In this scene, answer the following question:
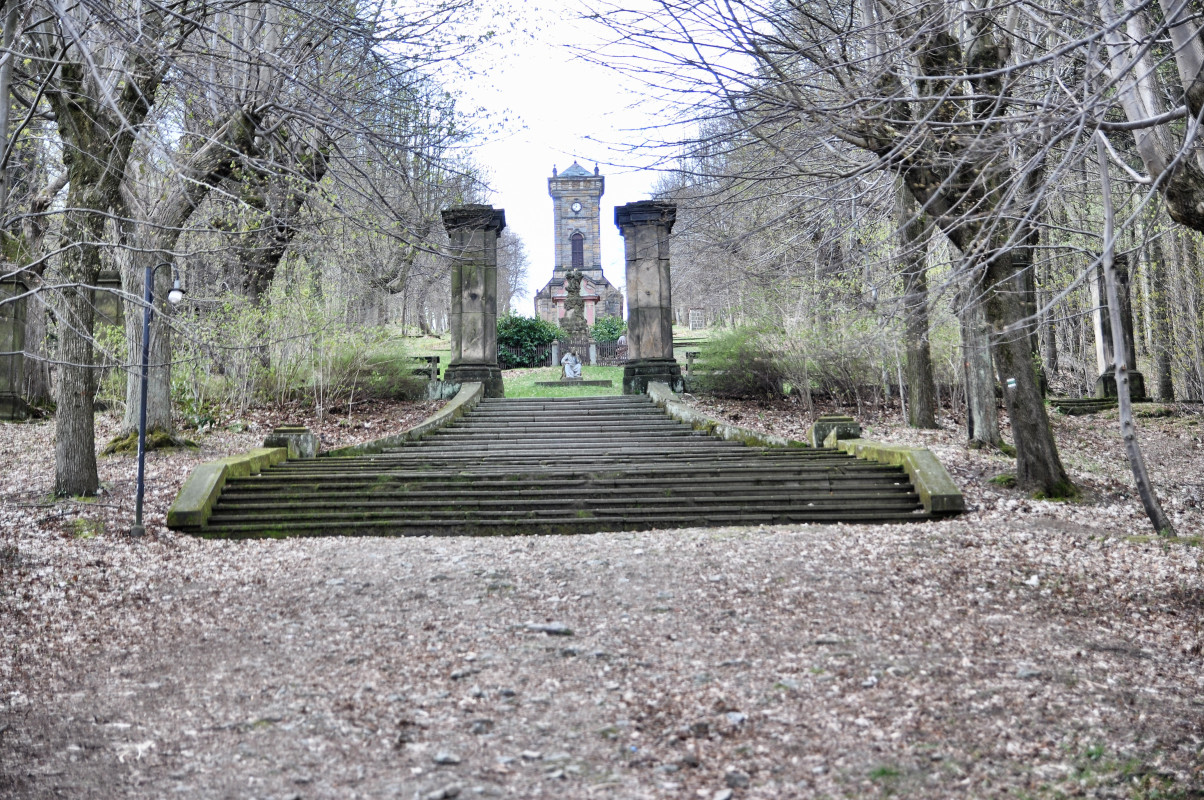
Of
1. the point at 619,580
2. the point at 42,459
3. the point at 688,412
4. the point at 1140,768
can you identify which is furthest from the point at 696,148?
the point at 42,459

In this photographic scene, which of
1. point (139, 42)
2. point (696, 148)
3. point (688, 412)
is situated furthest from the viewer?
point (688, 412)

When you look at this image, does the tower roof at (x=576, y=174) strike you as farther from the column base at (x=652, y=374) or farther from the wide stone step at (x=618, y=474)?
the wide stone step at (x=618, y=474)

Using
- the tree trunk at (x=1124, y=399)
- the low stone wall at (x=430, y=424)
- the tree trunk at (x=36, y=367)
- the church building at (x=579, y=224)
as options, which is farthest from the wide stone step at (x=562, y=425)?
the church building at (x=579, y=224)

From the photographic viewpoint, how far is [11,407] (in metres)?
16.0

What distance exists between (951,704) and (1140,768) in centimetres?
76

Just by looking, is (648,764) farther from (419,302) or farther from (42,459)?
(419,302)

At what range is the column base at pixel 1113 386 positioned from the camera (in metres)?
19.5

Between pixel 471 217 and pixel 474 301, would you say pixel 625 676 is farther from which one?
pixel 471 217

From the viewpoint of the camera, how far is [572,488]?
9.01 m

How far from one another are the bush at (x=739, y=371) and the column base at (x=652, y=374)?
0.60 meters

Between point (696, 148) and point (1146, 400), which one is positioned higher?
point (696, 148)

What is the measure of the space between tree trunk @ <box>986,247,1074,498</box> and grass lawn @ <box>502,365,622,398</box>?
997 cm

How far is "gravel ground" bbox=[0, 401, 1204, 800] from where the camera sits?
3.18 m

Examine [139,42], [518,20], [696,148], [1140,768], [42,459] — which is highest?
[518,20]
